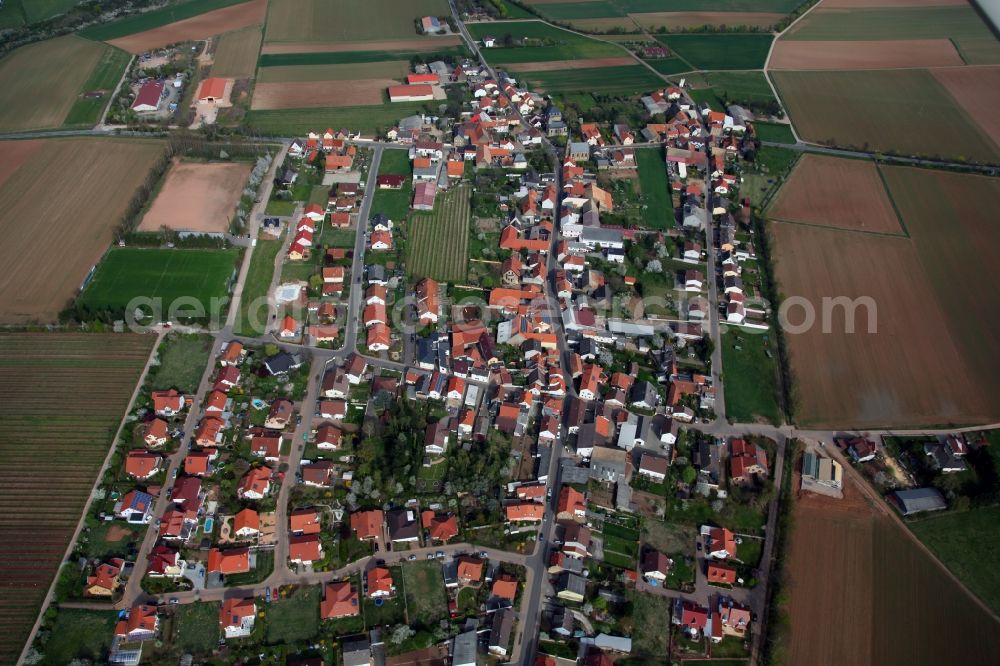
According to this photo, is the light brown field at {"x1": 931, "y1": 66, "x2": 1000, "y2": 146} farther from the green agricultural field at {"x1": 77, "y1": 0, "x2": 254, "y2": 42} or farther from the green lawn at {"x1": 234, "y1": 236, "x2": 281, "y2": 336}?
the green agricultural field at {"x1": 77, "y1": 0, "x2": 254, "y2": 42}

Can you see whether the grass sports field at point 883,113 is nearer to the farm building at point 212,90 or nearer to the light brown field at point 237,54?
the farm building at point 212,90

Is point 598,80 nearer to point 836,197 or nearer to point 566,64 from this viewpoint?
point 566,64

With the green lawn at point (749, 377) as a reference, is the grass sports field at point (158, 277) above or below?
above

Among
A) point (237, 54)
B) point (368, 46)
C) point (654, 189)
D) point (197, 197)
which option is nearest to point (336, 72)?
point (368, 46)

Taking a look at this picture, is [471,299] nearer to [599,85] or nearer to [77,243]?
[77,243]

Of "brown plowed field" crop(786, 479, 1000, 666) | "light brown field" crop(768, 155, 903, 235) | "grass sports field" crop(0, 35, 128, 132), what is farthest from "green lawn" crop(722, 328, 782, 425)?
"grass sports field" crop(0, 35, 128, 132)

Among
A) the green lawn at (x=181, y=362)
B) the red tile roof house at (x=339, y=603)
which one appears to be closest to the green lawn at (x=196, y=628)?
the red tile roof house at (x=339, y=603)

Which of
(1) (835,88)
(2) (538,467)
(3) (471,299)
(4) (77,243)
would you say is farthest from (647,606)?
(1) (835,88)
